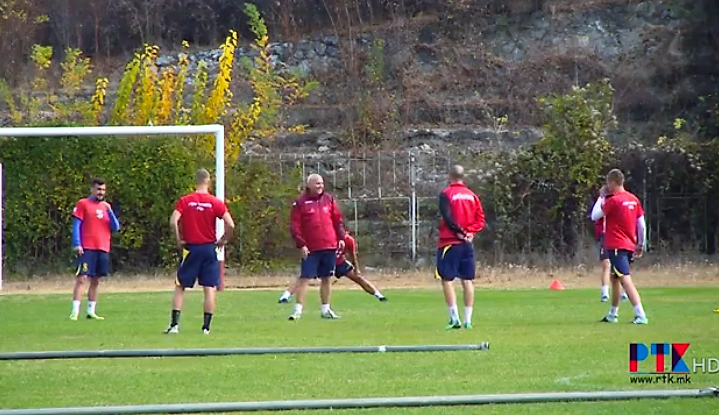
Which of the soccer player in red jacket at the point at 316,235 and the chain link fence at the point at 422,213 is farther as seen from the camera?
the chain link fence at the point at 422,213

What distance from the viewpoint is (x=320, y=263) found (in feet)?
65.9

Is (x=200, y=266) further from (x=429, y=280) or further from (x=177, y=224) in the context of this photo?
(x=429, y=280)

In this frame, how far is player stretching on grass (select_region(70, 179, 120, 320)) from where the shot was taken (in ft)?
66.3

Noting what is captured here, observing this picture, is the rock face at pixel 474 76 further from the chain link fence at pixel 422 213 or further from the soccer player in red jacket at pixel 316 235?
the soccer player in red jacket at pixel 316 235

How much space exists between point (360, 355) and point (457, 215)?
12.9 ft

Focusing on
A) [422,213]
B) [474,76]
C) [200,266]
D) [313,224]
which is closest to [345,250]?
[313,224]

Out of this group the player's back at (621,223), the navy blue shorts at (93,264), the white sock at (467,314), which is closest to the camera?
the white sock at (467,314)

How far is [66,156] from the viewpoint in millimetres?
33062

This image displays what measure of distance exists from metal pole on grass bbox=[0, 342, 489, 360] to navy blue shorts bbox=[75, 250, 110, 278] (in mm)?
5631

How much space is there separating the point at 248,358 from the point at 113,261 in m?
19.9

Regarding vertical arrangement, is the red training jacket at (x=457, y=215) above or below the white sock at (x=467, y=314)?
above

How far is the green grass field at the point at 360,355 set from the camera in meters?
11.2

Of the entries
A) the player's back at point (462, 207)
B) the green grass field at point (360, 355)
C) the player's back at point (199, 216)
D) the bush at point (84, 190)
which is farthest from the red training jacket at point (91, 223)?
the bush at point (84, 190)

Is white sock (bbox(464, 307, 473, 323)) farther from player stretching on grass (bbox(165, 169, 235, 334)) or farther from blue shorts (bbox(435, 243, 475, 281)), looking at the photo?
player stretching on grass (bbox(165, 169, 235, 334))
